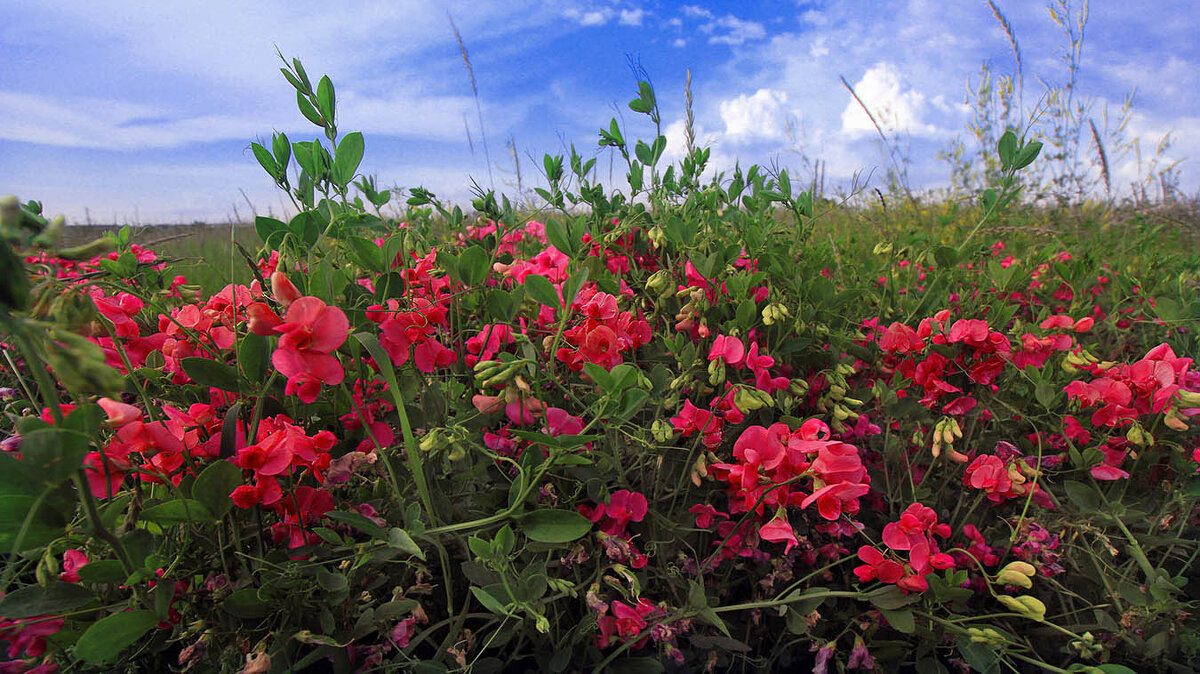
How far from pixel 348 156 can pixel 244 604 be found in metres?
0.61

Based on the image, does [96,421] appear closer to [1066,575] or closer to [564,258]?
[564,258]

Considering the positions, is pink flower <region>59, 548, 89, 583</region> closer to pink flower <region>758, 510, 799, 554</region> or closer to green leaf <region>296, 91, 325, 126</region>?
green leaf <region>296, 91, 325, 126</region>

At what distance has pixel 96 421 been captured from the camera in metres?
0.62

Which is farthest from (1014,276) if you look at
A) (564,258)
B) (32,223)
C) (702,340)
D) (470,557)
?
(32,223)

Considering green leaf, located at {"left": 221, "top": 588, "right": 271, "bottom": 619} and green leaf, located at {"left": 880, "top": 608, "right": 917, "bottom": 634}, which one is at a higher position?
green leaf, located at {"left": 221, "top": 588, "right": 271, "bottom": 619}

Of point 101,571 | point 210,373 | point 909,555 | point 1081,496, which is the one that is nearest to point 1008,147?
point 1081,496

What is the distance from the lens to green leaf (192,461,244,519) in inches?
28.9

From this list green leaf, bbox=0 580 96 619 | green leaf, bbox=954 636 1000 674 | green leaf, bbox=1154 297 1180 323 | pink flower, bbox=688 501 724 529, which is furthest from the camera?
green leaf, bbox=1154 297 1180 323

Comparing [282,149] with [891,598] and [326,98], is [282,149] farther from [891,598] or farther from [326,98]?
[891,598]

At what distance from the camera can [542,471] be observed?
751mm

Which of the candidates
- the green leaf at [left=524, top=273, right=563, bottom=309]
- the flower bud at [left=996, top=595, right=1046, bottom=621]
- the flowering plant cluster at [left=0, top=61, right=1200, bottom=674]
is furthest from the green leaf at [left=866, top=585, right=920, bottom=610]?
the green leaf at [left=524, top=273, right=563, bottom=309]

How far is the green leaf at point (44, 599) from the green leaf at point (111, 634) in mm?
53

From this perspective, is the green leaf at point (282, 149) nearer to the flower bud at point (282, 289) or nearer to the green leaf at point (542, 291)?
the flower bud at point (282, 289)

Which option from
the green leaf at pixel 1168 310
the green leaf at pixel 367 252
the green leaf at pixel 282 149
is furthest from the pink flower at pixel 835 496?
the green leaf at pixel 1168 310
